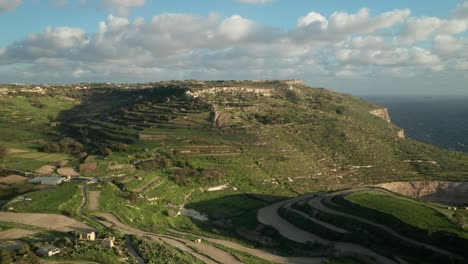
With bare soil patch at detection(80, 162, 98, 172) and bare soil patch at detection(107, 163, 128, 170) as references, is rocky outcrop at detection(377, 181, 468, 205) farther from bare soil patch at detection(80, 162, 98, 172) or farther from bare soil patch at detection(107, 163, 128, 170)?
bare soil patch at detection(80, 162, 98, 172)

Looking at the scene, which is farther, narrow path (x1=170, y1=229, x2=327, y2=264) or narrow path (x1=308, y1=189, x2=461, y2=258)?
narrow path (x1=170, y1=229, x2=327, y2=264)

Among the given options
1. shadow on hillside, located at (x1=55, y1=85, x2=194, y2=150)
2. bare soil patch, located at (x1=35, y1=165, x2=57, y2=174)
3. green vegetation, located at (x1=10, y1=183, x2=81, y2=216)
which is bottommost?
bare soil patch, located at (x1=35, y1=165, x2=57, y2=174)

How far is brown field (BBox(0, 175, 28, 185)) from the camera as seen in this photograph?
5347cm

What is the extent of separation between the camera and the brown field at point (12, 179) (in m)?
53.5

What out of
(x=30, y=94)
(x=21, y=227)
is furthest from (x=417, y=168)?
(x=30, y=94)

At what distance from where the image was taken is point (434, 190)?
72125 millimetres

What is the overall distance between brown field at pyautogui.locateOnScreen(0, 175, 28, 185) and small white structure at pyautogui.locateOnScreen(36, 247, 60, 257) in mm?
27638

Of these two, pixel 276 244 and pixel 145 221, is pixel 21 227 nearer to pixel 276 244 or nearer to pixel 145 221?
pixel 145 221

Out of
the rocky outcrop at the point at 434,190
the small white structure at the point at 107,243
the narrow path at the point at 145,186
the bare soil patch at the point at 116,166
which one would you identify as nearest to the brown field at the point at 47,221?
the small white structure at the point at 107,243

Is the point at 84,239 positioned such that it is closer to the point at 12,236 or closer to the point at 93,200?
the point at 12,236

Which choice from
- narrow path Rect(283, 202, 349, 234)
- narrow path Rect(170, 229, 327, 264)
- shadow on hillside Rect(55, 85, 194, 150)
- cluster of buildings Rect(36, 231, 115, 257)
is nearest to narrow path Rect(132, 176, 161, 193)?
narrow path Rect(170, 229, 327, 264)

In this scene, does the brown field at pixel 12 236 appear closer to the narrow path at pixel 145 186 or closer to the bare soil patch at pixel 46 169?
the narrow path at pixel 145 186

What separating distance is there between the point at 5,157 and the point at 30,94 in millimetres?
77831

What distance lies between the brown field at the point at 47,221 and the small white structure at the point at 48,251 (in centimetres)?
620
